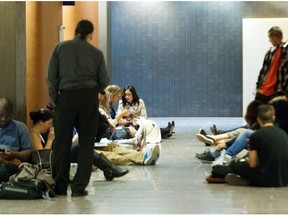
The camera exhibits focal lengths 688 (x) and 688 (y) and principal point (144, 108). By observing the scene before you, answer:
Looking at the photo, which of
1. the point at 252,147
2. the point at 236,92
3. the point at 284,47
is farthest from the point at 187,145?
the point at 236,92

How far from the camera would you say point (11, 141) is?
7.84 meters

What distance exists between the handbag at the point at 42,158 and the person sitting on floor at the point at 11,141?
7cm

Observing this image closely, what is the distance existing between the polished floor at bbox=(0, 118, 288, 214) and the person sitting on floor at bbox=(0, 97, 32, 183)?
80 cm

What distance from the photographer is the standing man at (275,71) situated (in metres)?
9.91

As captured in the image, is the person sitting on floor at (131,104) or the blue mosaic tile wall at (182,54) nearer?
the person sitting on floor at (131,104)

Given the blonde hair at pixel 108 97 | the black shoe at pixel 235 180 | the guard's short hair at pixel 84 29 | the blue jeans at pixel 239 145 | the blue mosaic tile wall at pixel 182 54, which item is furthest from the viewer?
the blue mosaic tile wall at pixel 182 54

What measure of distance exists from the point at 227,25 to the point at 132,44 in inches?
125

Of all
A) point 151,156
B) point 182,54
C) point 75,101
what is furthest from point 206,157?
point 182,54

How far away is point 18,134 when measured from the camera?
785 centimetres

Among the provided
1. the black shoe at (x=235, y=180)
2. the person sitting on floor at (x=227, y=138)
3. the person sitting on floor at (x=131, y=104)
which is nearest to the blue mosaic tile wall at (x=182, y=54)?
the person sitting on floor at (x=131, y=104)

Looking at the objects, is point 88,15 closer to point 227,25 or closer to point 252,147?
point 227,25

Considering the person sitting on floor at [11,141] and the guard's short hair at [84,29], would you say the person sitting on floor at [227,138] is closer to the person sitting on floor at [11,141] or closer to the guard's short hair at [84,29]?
the guard's short hair at [84,29]

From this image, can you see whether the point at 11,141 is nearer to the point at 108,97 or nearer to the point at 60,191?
the point at 60,191

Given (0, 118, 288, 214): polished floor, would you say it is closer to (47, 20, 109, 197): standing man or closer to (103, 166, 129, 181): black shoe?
(103, 166, 129, 181): black shoe
